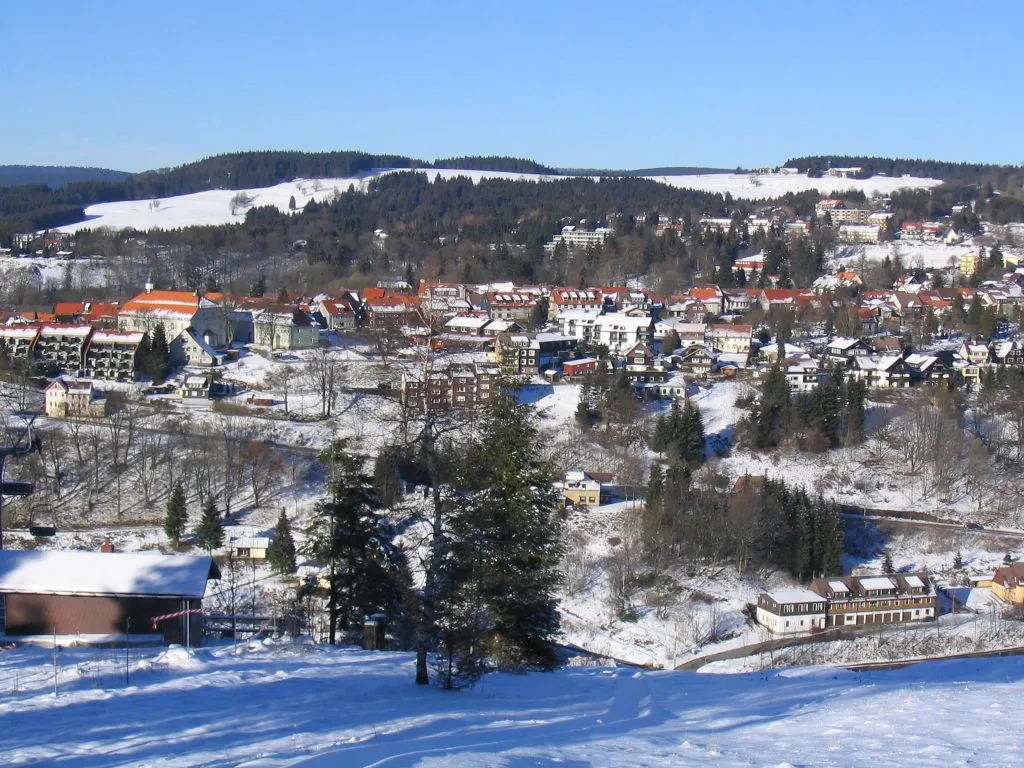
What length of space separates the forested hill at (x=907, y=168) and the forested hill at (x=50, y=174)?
75640mm

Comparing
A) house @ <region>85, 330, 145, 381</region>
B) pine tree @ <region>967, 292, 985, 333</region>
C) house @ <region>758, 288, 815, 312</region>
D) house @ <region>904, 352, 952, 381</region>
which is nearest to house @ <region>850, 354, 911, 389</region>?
house @ <region>904, 352, 952, 381</region>

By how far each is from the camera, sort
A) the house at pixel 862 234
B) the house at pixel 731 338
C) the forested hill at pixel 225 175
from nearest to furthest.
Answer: the house at pixel 731 338, the house at pixel 862 234, the forested hill at pixel 225 175

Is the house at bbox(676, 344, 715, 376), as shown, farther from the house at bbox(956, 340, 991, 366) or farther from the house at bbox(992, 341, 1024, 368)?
the house at bbox(992, 341, 1024, 368)

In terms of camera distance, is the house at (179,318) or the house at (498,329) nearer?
the house at (179,318)

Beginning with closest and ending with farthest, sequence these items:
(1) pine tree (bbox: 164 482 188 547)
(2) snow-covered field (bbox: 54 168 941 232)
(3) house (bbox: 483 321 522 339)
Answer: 1. (1) pine tree (bbox: 164 482 188 547)
2. (3) house (bbox: 483 321 522 339)
3. (2) snow-covered field (bbox: 54 168 941 232)

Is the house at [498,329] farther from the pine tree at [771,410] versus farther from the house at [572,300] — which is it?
the pine tree at [771,410]

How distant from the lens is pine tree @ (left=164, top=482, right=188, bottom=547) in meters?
17.4

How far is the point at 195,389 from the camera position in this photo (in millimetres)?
24328

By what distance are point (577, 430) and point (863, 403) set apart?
6733 millimetres

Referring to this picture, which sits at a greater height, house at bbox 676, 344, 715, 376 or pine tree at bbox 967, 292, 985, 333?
pine tree at bbox 967, 292, 985, 333

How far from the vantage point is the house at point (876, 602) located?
52.9 ft

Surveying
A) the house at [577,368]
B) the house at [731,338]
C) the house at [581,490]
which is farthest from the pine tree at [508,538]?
the house at [731,338]

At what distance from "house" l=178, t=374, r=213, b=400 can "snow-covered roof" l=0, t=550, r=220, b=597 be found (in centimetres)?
1549

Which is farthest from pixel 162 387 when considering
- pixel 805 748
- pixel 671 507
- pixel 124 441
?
pixel 805 748
